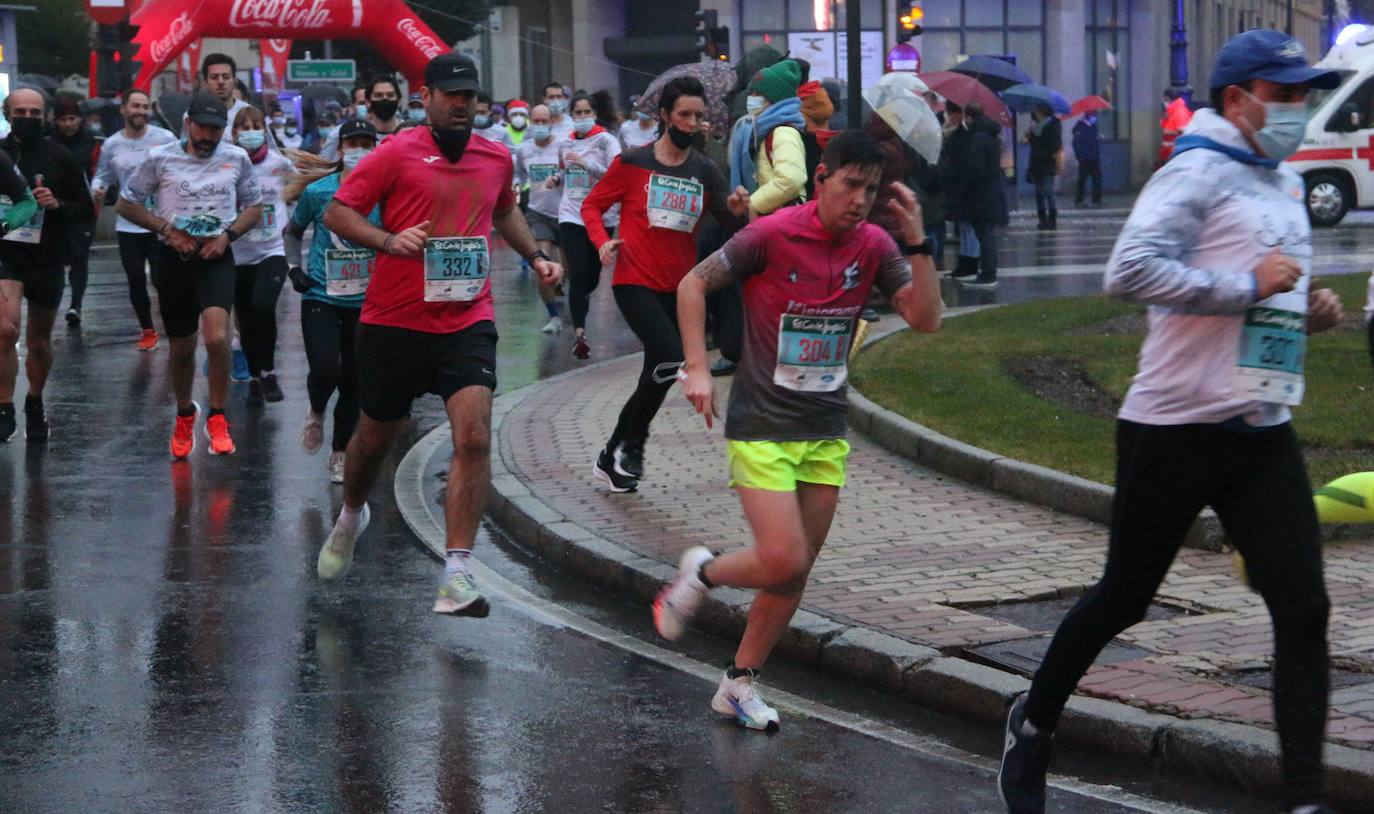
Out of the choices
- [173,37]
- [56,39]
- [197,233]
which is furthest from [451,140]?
[56,39]

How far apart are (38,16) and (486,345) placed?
2542 inches

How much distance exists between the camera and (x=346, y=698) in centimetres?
621

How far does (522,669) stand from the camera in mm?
6629

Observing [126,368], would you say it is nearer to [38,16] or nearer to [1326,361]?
[1326,361]

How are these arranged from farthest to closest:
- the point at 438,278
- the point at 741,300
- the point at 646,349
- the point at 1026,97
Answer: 1. the point at 1026,97
2. the point at 646,349
3. the point at 741,300
4. the point at 438,278

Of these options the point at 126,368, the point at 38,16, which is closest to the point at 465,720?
the point at 126,368

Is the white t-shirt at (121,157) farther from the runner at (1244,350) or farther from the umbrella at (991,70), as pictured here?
the umbrella at (991,70)

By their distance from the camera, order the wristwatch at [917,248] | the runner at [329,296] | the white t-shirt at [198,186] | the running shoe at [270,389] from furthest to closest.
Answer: the running shoe at [270,389] < the white t-shirt at [198,186] < the runner at [329,296] < the wristwatch at [917,248]

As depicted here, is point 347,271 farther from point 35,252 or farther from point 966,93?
point 966,93

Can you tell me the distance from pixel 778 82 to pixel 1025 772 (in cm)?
770

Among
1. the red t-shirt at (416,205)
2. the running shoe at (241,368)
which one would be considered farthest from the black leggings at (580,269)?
the red t-shirt at (416,205)

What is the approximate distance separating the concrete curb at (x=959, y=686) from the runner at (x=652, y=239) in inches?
35.0

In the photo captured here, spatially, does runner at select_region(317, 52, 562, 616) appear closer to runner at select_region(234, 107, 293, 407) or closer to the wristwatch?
the wristwatch

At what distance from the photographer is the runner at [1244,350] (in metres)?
4.66
